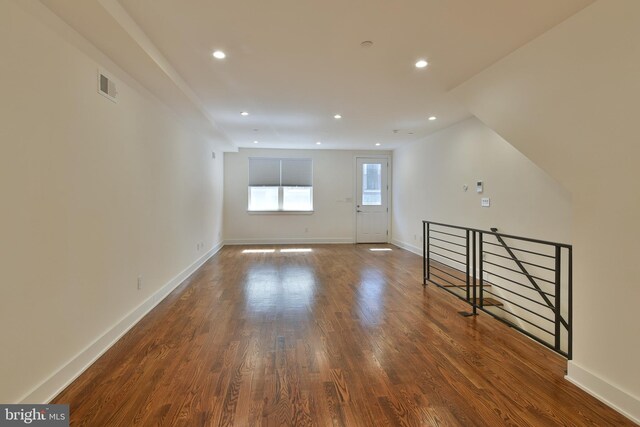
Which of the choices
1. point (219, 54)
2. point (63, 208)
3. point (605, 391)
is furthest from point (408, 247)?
point (63, 208)

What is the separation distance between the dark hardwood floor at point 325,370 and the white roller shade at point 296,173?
492cm

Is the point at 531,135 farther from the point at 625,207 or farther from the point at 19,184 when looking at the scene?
the point at 19,184

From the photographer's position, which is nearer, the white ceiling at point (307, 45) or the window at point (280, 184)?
the white ceiling at point (307, 45)

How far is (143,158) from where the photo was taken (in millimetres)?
3361

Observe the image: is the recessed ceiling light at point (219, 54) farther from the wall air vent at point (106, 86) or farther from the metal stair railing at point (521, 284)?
the metal stair railing at point (521, 284)

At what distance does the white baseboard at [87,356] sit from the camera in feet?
6.14

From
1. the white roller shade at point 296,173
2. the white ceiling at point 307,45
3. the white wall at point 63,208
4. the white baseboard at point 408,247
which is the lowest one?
the white baseboard at point 408,247

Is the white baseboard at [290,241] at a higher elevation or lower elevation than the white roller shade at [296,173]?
lower

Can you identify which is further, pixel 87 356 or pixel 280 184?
pixel 280 184

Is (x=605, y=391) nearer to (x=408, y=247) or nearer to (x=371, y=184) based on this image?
(x=408, y=247)

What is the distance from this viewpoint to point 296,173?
8562 millimetres

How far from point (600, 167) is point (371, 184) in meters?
6.75

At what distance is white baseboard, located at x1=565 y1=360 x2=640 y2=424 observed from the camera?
1783 mm

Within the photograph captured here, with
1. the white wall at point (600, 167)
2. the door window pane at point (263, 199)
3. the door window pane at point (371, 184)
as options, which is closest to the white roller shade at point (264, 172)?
the door window pane at point (263, 199)
